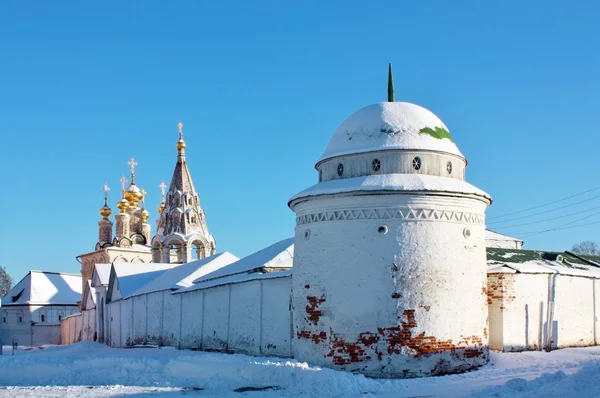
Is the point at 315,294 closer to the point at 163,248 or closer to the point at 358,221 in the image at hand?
the point at 358,221

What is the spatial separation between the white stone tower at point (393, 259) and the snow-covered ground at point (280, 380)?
2.44 ft

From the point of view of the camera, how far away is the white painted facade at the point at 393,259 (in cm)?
1395

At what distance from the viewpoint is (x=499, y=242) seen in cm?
3291

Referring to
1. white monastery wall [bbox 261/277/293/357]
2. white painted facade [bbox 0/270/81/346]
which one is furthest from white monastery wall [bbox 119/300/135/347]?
white painted facade [bbox 0/270/81/346]

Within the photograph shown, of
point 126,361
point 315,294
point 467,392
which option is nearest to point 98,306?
point 126,361

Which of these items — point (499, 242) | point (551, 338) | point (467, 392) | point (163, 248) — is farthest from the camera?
point (163, 248)

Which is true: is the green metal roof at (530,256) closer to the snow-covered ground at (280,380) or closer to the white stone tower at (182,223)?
the snow-covered ground at (280,380)

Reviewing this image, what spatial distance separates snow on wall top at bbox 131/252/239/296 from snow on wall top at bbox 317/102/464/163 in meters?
15.1

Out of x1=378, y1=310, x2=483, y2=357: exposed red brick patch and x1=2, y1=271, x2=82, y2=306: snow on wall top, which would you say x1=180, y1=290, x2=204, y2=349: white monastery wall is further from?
x1=2, y1=271, x2=82, y2=306: snow on wall top

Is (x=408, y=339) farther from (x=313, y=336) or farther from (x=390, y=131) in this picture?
(x=390, y=131)

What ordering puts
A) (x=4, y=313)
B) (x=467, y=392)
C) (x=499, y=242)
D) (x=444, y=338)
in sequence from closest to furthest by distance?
(x=467, y=392) < (x=444, y=338) < (x=499, y=242) < (x=4, y=313)

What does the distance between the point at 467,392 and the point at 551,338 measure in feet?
22.6

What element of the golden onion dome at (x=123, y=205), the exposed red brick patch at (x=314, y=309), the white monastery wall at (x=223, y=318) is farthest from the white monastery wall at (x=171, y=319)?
the golden onion dome at (x=123, y=205)

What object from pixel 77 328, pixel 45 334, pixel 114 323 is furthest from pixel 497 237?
pixel 45 334
